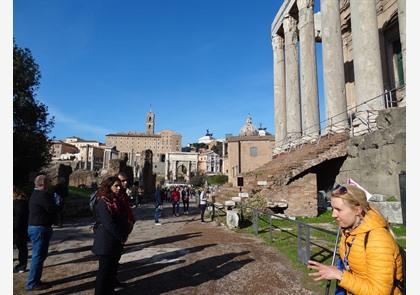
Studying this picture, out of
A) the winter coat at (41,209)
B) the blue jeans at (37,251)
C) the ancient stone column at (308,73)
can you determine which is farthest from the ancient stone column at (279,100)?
the blue jeans at (37,251)

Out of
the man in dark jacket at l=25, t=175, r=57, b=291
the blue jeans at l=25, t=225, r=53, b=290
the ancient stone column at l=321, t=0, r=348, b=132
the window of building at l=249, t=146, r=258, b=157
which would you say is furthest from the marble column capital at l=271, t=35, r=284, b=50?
the blue jeans at l=25, t=225, r=53, b=290

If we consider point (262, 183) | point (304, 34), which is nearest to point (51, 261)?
point (262, 183)

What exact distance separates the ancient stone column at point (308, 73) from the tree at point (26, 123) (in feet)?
51.5

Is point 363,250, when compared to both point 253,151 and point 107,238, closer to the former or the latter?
point 107,238

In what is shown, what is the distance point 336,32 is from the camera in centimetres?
1634

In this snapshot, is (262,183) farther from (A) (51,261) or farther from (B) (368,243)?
(B) (368,243)

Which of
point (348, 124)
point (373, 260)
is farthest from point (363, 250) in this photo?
point (348, 124)

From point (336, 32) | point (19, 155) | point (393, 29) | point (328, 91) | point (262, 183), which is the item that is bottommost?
point (262, 183)

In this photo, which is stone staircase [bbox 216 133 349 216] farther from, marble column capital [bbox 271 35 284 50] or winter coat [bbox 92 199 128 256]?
marble column capital [bbox 271 35 284 50]

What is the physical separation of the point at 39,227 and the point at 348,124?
1479 cm

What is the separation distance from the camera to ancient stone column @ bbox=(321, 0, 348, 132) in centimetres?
1559

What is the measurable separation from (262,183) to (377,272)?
35.4ft

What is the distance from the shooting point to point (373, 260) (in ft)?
6.30

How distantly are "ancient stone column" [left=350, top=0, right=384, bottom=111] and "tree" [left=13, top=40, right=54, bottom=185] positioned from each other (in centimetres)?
1698
